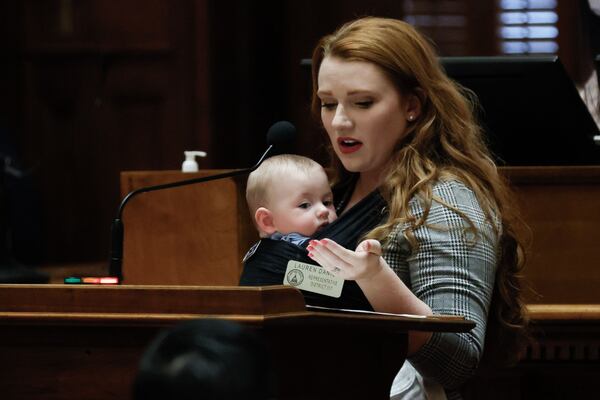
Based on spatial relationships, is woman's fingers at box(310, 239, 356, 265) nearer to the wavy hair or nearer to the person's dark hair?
the wavy hair

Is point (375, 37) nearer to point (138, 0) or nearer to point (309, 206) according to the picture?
point (309, 206)

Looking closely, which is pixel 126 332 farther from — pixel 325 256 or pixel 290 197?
pixel 290 197

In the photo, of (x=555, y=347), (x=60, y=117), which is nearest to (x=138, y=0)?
(x=60, y=117)

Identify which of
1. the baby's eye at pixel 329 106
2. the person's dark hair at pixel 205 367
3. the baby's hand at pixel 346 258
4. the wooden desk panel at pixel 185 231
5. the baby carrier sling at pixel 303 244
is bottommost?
the wooden desk panel at pixel 185 231

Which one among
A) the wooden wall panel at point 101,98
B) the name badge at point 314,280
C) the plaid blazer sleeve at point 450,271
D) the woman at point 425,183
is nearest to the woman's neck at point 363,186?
the woman at point 425,183

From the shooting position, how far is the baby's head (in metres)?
2.16

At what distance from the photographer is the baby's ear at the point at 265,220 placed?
2.18m

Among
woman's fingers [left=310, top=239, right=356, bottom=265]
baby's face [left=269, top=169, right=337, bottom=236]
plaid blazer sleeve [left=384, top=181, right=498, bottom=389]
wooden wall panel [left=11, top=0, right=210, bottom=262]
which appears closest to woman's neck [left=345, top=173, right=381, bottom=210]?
baby's face [left=269, top=169, right=337, bottom=236]

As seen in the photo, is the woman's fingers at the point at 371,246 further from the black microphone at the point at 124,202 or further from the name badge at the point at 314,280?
the black microphone at the point at 124,202

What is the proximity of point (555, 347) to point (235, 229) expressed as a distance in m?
0.81

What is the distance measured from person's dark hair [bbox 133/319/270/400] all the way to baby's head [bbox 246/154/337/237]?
123 centimetres

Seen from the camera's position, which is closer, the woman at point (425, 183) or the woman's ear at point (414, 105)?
the woman at point (425, 183)

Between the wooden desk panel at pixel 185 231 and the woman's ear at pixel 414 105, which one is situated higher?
the woman's ear at pixel 414 105

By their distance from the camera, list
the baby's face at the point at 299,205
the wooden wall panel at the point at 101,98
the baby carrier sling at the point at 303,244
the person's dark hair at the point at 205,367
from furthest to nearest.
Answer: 1. the wooden wall panel at the point at 101,98
2. the baby's face at the point at 299,205
3. the baby carrier sling at the point at 303,244
4. the person's dark hair at the point at 205,367
